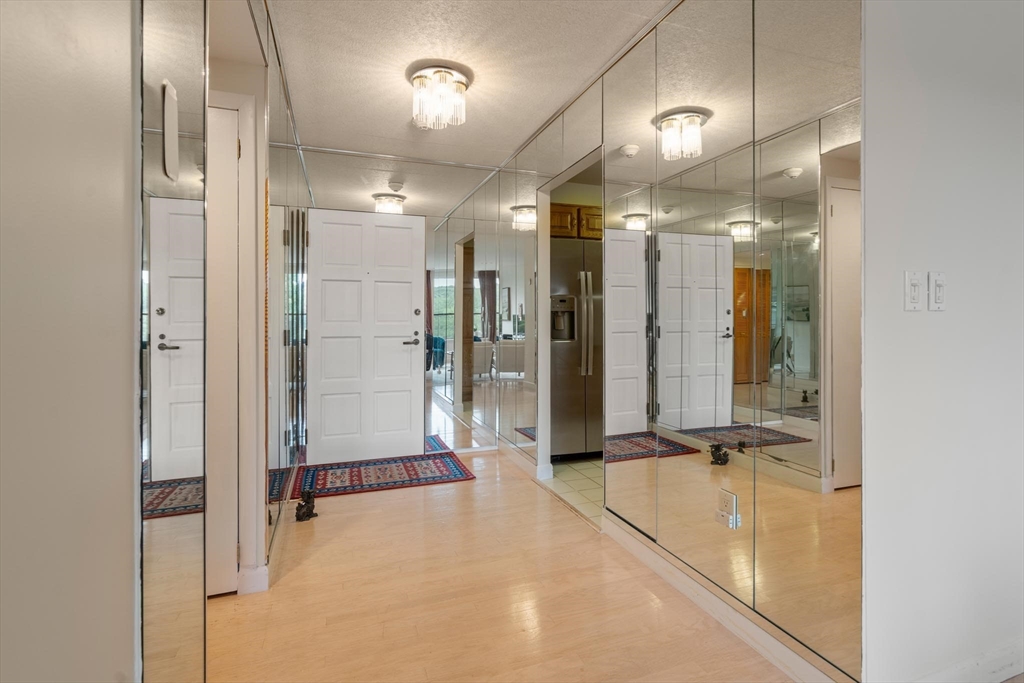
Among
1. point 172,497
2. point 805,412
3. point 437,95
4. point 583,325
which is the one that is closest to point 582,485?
point 583,325

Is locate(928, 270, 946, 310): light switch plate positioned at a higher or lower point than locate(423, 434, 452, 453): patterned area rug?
higher

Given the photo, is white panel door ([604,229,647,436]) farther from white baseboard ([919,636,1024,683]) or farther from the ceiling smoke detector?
white baseboard ([919,636,1024,683])

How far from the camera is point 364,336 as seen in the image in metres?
4.37

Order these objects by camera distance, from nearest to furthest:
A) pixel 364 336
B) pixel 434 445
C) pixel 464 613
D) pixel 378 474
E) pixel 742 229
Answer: pixel 742 229, pixel 464 613, pixel 378 474, pixel 364 336, pixel 434 445

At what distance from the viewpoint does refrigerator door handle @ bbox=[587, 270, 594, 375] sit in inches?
168

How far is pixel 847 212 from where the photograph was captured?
5.01 feet

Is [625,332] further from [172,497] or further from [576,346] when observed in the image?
[172,497]

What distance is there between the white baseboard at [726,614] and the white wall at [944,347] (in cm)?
24

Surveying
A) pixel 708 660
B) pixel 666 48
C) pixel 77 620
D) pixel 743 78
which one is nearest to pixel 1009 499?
pixel 708 660

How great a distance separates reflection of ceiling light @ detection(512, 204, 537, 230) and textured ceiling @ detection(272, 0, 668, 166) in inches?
23.2

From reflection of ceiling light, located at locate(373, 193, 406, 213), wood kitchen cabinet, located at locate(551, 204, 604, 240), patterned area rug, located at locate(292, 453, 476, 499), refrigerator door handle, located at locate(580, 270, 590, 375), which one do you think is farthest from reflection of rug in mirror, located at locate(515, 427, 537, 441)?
reflection of ceiling light, located at locate(373, 193, 406, 213)

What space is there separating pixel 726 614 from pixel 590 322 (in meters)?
2.60

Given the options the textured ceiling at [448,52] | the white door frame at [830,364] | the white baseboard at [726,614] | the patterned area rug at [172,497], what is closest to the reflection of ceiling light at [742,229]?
the white door frame at [830,364]

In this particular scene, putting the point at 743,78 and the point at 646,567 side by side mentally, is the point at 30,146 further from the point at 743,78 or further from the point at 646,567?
the point at 646,567
